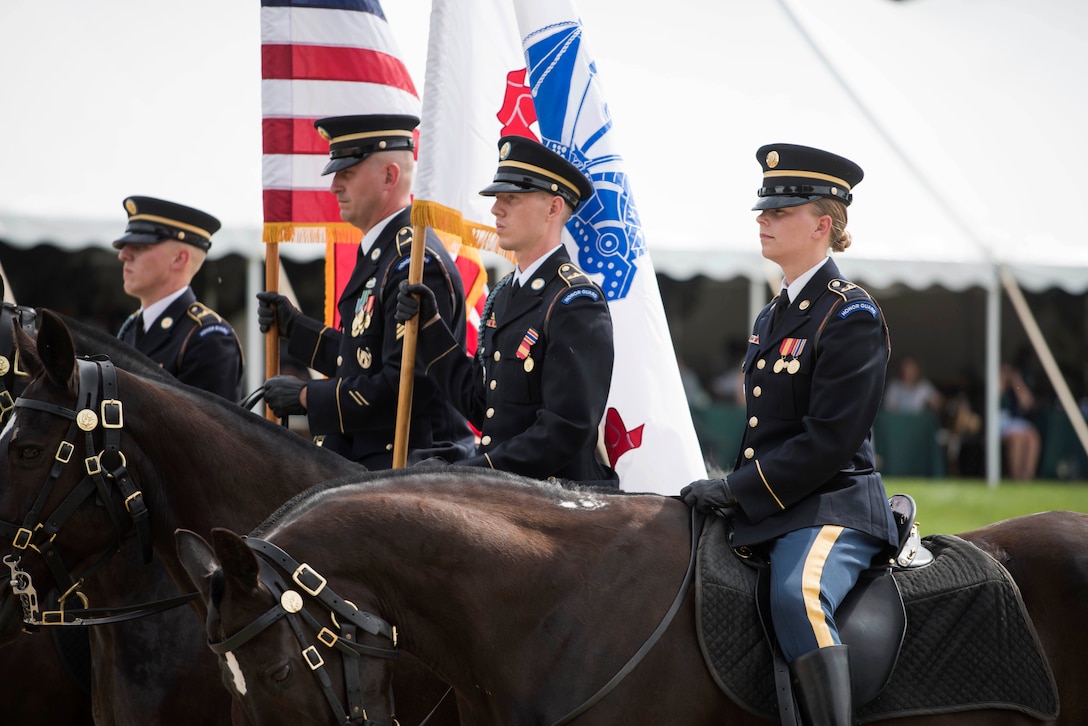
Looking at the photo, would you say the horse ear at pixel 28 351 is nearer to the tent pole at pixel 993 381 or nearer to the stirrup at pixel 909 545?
the stirrup at pixel 909 545

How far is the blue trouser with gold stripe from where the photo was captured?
10.8 feet

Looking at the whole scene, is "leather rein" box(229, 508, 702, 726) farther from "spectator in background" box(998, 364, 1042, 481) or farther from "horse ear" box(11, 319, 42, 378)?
"spectator in background" box(998, 364, 1042, 481)

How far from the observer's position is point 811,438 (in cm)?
350

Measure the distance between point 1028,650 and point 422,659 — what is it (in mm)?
1722

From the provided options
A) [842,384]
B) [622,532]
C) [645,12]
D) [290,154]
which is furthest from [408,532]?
[645,12]

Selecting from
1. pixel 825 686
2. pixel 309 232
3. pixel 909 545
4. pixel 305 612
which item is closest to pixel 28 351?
pixel 305 612

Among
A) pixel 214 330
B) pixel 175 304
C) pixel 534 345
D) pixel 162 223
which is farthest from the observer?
pixel 162 223

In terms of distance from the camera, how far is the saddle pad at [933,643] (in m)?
3.31

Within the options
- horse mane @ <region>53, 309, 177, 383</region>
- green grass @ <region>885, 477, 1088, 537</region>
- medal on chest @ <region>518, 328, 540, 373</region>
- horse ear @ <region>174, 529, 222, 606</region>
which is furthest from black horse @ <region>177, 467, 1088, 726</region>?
green grass @ <region>885, 477, 1088, 537</region>

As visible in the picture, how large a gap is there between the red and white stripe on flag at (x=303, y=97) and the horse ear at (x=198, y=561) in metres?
3.16

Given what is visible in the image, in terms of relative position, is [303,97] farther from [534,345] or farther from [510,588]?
[510,588]

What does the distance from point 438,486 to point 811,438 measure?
41.3 inches

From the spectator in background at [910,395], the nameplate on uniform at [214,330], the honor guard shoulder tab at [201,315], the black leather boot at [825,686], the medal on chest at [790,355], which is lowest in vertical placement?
the spectator in background at [910,395]

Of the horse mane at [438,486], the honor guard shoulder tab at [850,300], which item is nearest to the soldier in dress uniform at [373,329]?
the horse mane at [438,486]
